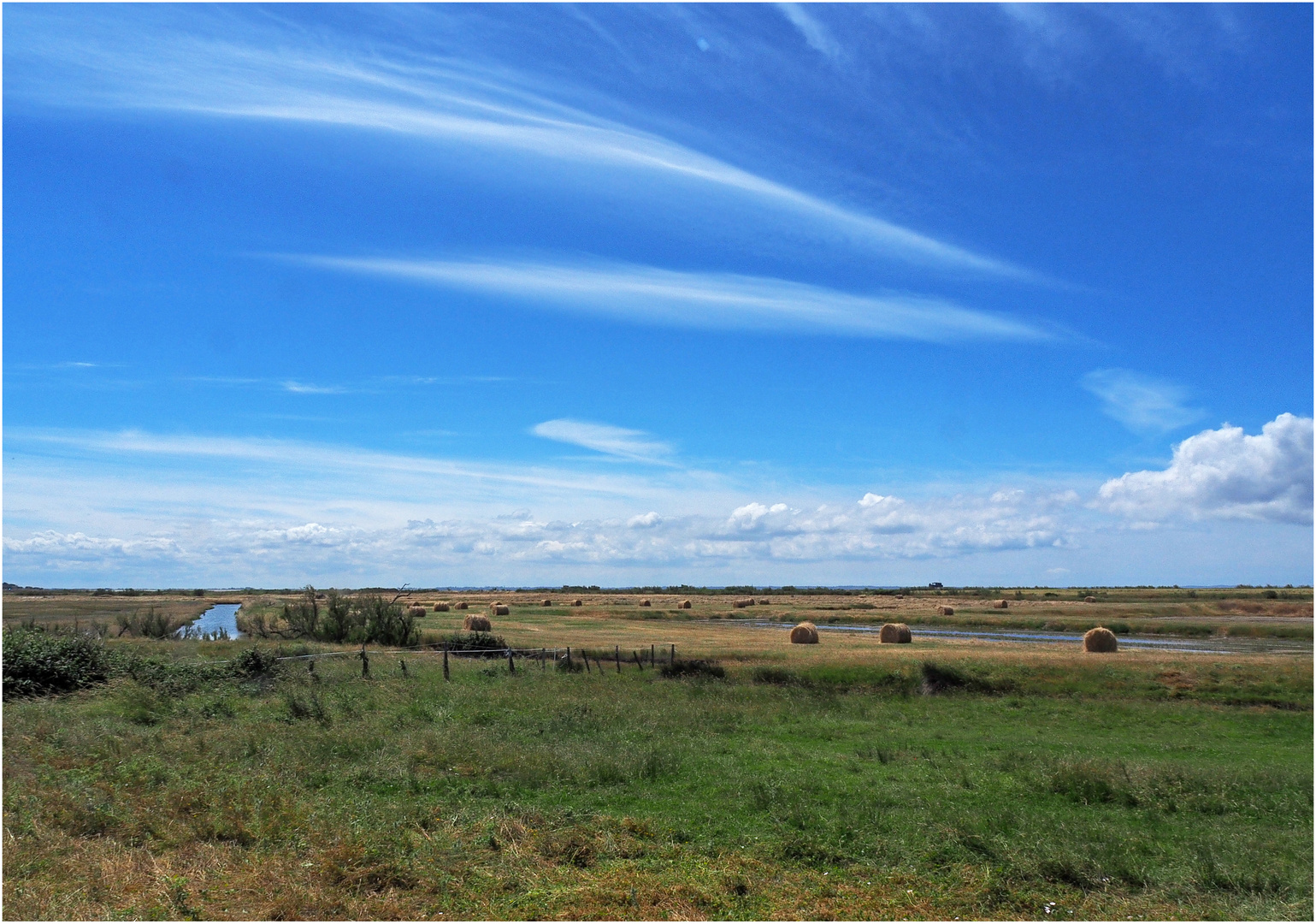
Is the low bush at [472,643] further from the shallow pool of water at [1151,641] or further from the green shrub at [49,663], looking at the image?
the shallow pool of water at [1151,641]

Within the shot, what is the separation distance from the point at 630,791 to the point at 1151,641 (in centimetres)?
5420

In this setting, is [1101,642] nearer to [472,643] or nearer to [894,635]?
[894,635]

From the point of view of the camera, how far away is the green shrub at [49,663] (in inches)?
955

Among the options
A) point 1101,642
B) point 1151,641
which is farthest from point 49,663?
point 1151,641

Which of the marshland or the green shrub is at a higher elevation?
the green shrub

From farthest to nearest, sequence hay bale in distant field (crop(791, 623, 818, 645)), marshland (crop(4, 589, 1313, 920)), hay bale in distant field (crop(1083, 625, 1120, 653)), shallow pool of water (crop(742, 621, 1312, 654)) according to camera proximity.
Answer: hay bale in distant field (crop(791, 623, 818, 645)) < shallow pool of water (crop(742, 621, 1312, 654)) < hay bale in distant field (crop(1083, 625, 1120, 653)) < marshland (crop(4, 589, 1313, 920))

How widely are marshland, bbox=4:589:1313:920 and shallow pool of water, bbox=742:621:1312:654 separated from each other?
53.0 ft

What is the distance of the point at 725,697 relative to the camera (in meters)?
30.7

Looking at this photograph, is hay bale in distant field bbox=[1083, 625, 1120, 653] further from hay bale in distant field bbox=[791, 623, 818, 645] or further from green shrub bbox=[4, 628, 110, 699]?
green shrub bbox=[4, 628, 110, 699]

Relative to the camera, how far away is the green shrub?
2427cm

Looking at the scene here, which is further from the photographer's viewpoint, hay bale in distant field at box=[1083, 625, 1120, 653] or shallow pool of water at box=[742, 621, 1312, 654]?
shallow pool of water at box=[742, 621, 1312, 654]

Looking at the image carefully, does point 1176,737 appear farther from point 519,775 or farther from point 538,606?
point 538,606

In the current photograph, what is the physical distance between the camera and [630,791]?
16.3 metres

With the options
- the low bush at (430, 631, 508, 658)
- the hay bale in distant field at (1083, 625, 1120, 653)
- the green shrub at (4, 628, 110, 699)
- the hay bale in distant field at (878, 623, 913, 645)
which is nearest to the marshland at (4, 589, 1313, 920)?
the green shrub at (4, 628, 110, 699)
